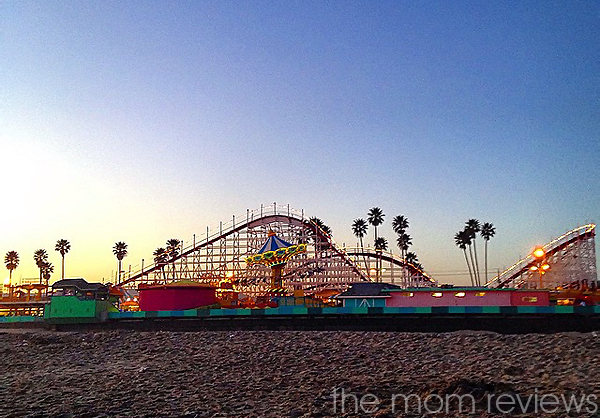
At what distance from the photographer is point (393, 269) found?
39.4 meters

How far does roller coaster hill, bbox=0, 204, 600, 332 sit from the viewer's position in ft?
64.2

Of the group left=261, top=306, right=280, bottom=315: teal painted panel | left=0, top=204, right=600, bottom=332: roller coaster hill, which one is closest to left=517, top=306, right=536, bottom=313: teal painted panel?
left=0, top=204, right=600, bottom=332: roller coaster hill

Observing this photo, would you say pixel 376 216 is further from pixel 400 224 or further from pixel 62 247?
pixel 62 247

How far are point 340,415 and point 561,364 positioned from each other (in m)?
5.90

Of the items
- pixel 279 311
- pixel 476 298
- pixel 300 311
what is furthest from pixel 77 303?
pixel 476 298

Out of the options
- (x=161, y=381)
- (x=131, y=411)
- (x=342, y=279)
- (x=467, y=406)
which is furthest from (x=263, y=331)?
(x=342, y=279)

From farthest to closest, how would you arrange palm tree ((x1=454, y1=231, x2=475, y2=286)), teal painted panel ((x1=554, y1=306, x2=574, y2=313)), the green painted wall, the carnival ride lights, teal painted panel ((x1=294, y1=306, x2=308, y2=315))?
palm tree ((x1=454, y1=231, x2=475, y2=286)) < the carnival ride lights < the green painted wall < teal painted panel ((x1=294, y1=306, x2=308, y2=315)) < teal painted panel ((x1=554, y1=306, x2=574, y2=313))

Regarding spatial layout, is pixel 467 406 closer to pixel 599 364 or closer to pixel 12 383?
pixel 599 364

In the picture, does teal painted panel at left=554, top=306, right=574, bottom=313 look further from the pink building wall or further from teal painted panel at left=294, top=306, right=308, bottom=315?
teal painted panel at left=294, top=306, right=308, bottom=315

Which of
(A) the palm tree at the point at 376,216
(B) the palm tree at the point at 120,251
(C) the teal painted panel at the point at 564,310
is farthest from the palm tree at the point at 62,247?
(C) the teal painted panel at the point at 564,310

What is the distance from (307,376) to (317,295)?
22.0 meters

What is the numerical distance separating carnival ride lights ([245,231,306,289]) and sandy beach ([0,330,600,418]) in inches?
504

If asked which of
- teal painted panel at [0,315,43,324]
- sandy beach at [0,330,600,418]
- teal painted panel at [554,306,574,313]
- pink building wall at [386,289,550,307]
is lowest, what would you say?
sandy beach at [0,330,600,418]

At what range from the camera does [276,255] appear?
33.1 m
